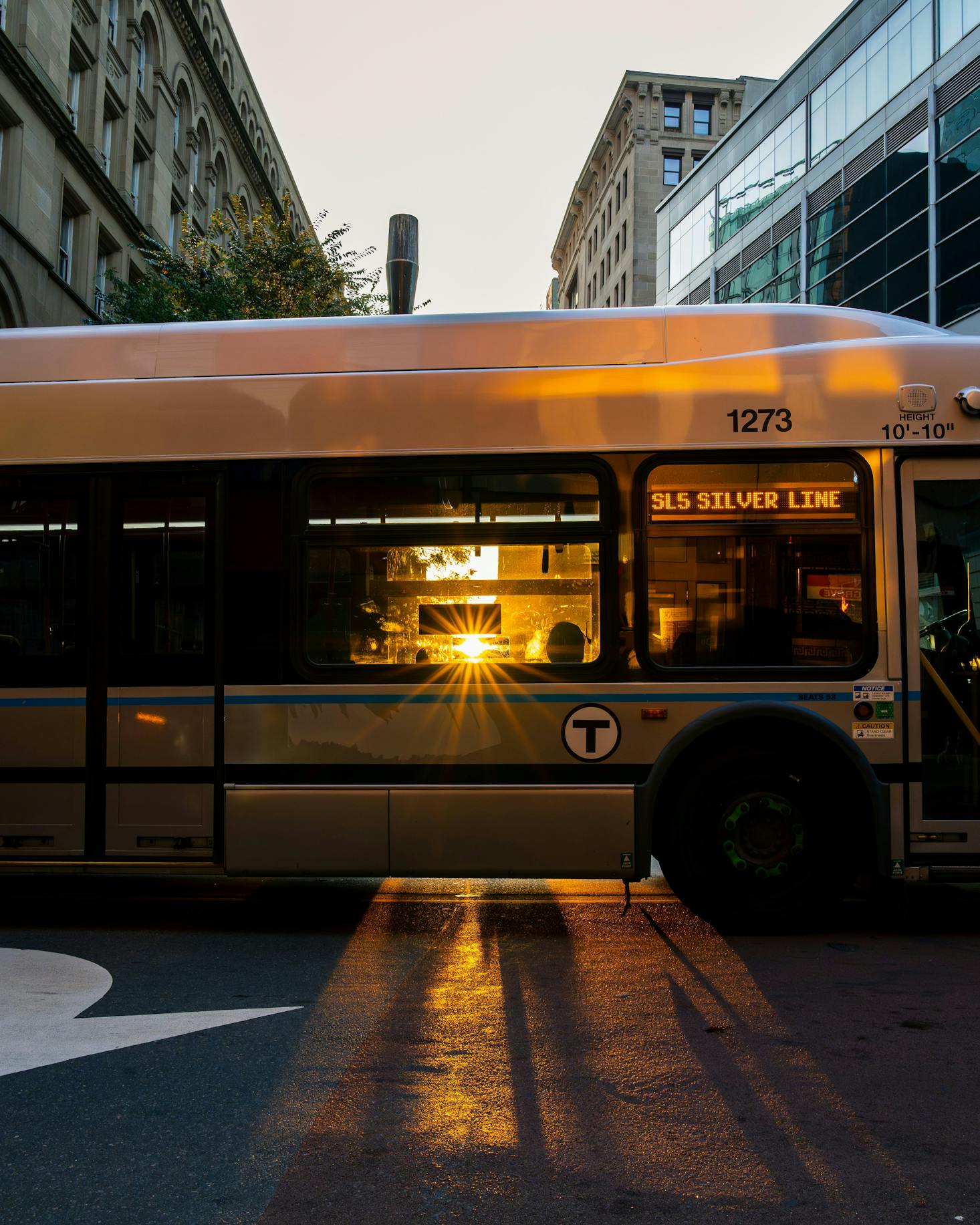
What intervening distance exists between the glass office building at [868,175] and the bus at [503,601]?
2063 centimetres

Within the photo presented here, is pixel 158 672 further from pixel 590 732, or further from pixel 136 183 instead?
pixel 136 183

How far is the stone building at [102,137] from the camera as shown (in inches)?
884

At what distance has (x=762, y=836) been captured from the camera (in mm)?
6172

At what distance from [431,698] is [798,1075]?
2954 millimetres

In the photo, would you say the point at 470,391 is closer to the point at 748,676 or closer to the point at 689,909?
the point at 748,676

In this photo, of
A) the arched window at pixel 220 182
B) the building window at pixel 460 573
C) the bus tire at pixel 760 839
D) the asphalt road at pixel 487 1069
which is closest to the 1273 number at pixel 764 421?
the building window at pixel 460 573

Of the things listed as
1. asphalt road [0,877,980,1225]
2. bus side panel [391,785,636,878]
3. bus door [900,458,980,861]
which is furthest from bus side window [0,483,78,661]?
bus door [900,458,980,861]

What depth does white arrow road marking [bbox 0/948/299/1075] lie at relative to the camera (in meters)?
4.25

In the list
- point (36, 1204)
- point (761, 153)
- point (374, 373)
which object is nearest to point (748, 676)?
point (374, 373)

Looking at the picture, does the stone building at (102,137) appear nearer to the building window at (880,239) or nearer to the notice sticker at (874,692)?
the building window at (880,239)

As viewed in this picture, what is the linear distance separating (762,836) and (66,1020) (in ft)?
12.1

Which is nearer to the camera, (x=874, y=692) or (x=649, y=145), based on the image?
(x=874, y=692)

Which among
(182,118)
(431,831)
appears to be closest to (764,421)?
(431,831)

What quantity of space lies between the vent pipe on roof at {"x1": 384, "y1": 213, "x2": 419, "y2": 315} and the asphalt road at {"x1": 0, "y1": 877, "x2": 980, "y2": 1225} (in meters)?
10.9
